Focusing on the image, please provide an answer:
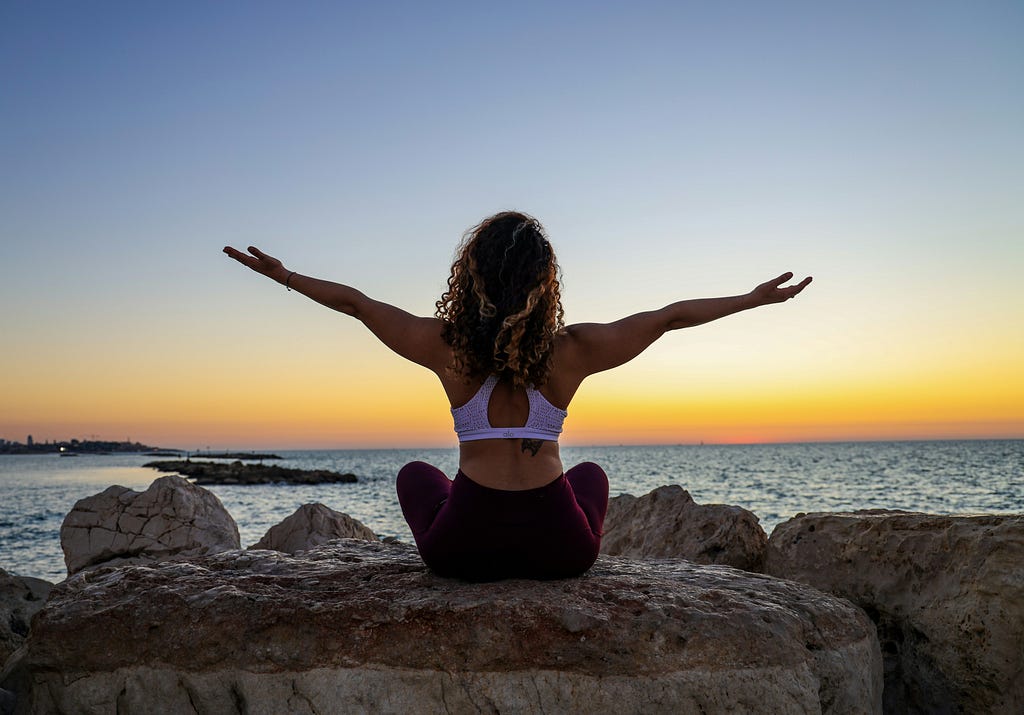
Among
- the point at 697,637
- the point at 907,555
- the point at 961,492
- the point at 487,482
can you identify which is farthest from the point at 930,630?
the point at 961,492

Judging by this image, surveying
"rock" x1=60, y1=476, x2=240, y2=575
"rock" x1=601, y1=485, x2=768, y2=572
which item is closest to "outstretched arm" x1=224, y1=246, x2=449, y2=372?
Result: "rock" x1=601, y1=485, x2=768, y2=572

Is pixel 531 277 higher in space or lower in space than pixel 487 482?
higher

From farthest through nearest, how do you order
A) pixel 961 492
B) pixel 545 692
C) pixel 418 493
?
1. pixel 961 492
2. pixel 418 493
3. pixel 545 692

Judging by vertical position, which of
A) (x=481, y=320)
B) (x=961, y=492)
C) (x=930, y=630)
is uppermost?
(x=481, y=320)

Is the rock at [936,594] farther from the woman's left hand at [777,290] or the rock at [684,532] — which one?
the woman's left hand at [777,290]

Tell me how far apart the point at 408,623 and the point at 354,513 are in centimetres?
2840

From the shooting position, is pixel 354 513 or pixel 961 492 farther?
pixel 961 492

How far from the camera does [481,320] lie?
12.9 feet

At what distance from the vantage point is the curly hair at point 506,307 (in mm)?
3912

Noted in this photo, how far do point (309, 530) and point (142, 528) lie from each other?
2.43m

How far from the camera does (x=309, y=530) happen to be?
9.30 m

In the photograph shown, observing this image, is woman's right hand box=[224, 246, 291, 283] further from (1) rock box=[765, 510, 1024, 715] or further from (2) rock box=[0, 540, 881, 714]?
(1) rock box=[765, 510, 1024, 715]

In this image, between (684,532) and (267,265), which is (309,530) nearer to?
(684,532)

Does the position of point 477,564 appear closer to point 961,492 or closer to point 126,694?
point 126,694
